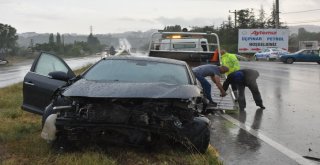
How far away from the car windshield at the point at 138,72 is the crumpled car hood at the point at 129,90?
0.50m

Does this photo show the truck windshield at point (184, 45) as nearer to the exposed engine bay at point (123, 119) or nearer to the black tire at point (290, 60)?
the exposed engine bay at point (123, 119)

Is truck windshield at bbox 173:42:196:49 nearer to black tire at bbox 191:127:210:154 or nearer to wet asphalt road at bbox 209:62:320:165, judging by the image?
wet asphalt road at bbox 209:62:320:165

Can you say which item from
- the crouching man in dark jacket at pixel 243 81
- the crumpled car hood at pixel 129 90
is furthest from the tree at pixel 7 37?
the crumpled car hood at pixel 129 90

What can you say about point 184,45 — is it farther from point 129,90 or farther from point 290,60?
point 290,60

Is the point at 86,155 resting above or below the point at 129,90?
below

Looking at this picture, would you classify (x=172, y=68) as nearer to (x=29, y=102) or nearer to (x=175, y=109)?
(x=175, y=109)

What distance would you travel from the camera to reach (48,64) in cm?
838

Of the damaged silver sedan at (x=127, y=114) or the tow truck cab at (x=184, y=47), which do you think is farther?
the tow truck cab at (x=184, y=47)

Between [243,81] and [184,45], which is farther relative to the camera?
[184,45]

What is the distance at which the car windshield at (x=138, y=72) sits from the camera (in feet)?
22.4

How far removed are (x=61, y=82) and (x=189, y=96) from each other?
112 inches

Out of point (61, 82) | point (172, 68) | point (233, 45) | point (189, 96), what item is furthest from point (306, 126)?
point (233, 45)

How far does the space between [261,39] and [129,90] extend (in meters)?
57.9

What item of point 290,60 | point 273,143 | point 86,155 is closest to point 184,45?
point 273,143
